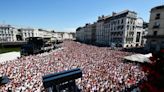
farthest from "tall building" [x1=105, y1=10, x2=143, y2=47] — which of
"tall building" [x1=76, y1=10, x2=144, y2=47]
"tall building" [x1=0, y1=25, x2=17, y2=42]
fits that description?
"tall building" [x1=0, y1=25, x2=17, y2=42]

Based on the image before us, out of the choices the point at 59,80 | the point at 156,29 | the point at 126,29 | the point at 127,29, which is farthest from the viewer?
the point at 127,29

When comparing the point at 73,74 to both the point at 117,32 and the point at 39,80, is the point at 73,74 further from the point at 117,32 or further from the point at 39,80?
the point at 117,32

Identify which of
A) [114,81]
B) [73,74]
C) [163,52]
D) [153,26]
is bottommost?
[114,81]

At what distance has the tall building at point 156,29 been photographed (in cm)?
4000

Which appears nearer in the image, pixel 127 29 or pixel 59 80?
pixel 59 80

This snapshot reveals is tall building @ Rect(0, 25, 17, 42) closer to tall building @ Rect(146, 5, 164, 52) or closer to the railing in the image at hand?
tall building @ Rect(146, 5, 164, 52)

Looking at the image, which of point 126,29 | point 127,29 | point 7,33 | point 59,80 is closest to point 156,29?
point 126,29

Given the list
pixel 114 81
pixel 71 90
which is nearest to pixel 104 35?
pixel 114 81

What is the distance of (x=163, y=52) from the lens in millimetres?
6227

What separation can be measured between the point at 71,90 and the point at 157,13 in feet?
140

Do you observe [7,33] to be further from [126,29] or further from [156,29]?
[156,29]

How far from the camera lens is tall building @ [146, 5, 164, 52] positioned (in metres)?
40.0

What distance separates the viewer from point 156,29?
→ 41656mm

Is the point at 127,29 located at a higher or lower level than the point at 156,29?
higher
